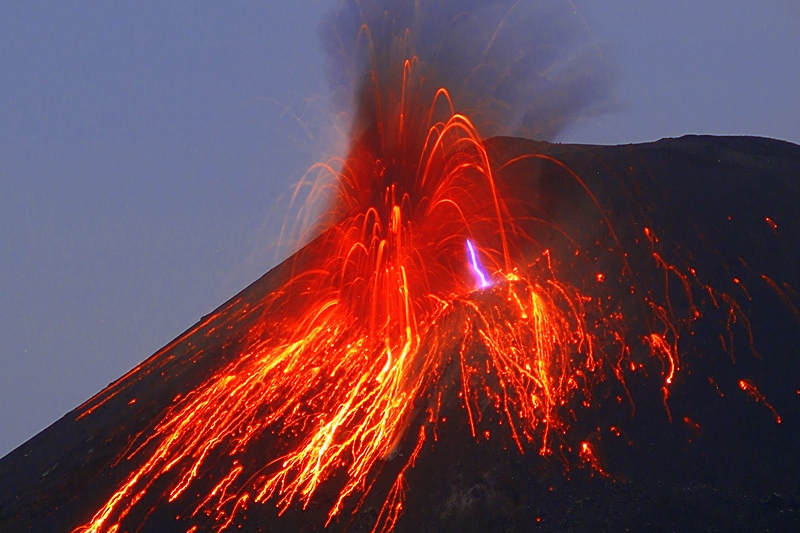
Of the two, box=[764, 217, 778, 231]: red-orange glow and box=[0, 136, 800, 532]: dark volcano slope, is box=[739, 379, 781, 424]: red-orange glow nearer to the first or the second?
box=[0, 136, 800, 532]: dark volcano slope

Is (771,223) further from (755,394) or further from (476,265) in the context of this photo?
(476,265)

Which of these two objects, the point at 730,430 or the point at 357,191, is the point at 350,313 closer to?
the point at 357,191

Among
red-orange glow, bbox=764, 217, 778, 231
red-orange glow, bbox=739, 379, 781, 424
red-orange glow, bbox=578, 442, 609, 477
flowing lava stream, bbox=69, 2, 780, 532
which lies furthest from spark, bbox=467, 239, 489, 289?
red-orange glow, bbox=739, 379, 781, 424

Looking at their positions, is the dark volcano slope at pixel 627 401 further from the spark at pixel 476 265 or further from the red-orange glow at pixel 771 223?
the spark at pixel 476 265

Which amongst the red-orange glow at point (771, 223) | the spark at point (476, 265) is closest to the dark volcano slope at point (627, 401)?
the red-orange glow at point (771, 223)

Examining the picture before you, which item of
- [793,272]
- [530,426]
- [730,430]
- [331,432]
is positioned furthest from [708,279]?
[331,432]

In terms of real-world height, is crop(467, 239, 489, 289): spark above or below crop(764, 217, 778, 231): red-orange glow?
above

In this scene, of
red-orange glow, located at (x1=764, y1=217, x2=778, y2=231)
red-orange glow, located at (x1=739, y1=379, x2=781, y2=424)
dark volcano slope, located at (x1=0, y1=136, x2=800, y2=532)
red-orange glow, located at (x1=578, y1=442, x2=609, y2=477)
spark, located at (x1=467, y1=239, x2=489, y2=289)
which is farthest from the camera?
spark, located at (x1=467, y1=239, x2=489, y2=289)

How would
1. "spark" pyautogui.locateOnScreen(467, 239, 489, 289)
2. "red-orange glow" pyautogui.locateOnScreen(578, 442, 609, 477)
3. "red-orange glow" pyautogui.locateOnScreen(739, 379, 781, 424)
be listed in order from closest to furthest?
"red-orange glow" pyautogui.locateOnScreen(578, 442, 609, 477), "red-orange glow" pyautogui.locateOnScreen(739, 379, 781, 424), "spark" pyautogui.locateOnScreen(467, 239, 489, 289)
